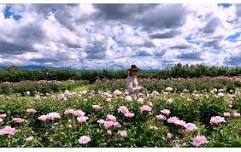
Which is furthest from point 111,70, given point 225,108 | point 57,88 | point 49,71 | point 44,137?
point 44,137

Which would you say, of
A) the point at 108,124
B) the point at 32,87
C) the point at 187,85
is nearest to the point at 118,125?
the point at 108,124

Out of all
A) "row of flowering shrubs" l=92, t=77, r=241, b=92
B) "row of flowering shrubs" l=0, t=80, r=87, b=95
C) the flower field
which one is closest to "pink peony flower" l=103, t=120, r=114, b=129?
the flower field

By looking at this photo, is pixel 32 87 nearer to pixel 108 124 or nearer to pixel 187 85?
pixel 187 85

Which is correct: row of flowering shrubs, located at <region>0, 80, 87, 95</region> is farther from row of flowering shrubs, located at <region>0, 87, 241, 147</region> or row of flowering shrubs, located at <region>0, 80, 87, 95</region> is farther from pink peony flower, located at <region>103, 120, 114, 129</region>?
pink peony flower, located at <region>103, 120, 114, 129</region>

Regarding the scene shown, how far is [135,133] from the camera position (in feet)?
19.5

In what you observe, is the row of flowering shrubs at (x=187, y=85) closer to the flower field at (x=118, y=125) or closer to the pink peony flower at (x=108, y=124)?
the flower field at (x=118, y=125)

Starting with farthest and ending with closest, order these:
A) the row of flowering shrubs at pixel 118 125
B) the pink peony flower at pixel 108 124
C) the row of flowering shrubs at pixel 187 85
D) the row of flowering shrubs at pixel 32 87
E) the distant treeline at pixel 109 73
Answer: the distant treeline at pixel 109 73
the row of flowering shrubs at pixel 32 87
the row of flowering shrubs at pixel 187 85
the row of flowering shrubs at pixel 118 125
the pink peony flower at pixel 108 124

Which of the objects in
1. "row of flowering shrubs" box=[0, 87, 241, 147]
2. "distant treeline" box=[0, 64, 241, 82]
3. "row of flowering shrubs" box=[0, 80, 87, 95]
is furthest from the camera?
"distant treeline" box=[0, 64, 241, 82]

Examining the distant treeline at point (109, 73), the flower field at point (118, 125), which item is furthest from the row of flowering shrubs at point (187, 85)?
the flower field at point (118, 125)

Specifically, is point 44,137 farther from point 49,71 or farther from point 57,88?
point 49,71

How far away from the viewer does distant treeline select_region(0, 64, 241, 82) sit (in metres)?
25.8

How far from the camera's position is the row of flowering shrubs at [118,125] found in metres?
5.44

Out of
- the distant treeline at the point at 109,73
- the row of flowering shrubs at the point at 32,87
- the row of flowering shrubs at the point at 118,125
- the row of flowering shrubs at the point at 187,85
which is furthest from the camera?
the distant treeline at the point at 109,73

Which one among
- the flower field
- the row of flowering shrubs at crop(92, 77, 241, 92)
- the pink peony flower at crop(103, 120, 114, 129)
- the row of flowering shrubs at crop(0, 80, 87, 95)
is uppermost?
the pink peony flower at crop(103, 120, 114, 129)
